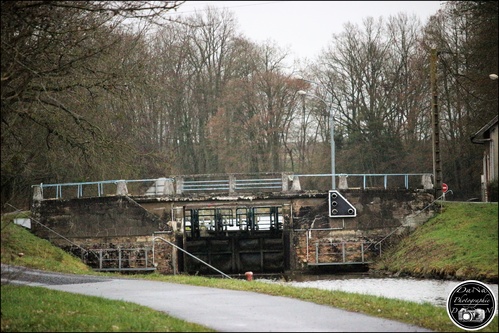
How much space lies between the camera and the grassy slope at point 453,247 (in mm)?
31000

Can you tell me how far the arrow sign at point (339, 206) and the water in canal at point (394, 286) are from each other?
13.1 ft

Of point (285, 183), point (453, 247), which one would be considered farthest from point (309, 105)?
point (453, 247)

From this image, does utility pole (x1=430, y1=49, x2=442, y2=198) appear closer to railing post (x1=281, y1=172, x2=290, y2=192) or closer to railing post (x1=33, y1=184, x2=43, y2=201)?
railing post (x1=281, y1=172, x2=290, y2=192)

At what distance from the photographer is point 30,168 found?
3722 cm

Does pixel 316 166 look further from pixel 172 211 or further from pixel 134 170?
pixel 134 170

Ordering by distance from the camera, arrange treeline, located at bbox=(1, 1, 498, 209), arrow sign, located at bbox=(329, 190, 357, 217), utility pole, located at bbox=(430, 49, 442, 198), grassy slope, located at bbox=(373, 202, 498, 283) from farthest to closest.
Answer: treeline, located at bbox=(1, 1, 498, 209), arrow sign, located at bbox=(329, 190, 357, 217), utility pole, located at bbox=(430, 49, 442, 198), grassy slope, located at bbox=(373, 202, 498, 283)

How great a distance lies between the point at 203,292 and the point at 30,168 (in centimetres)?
1772

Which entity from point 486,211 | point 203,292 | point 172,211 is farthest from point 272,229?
Result: point 203,292

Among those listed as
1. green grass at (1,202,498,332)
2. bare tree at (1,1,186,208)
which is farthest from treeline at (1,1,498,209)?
bare tree at (1,1,186,208)

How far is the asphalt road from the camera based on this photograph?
48.9ft

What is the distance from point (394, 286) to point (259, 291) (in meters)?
10.3

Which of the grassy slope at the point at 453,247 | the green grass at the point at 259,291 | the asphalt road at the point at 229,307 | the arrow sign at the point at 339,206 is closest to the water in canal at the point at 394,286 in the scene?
the grassy slope at the point at 453,247

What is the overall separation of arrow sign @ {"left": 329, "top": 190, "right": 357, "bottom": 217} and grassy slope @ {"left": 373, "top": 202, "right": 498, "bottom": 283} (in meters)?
2.44

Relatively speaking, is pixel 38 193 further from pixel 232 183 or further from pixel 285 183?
pixel 285 183
